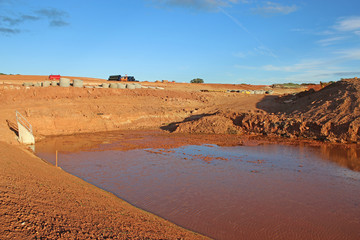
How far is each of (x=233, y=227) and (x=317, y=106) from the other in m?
15.1

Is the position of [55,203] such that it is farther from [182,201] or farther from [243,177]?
[243,177]

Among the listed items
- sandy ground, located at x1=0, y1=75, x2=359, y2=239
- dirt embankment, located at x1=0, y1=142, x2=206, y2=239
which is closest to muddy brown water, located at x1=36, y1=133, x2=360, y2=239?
sandy ground, located at x1=0, y1=75, x2=359, y2=239

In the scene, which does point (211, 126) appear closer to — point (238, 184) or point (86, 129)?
point (86, 129)

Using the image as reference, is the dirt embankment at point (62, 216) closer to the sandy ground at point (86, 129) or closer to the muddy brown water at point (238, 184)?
the sandy ground at point (86, 129)

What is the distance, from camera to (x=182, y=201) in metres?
6.94

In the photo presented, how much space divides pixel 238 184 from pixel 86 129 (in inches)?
578

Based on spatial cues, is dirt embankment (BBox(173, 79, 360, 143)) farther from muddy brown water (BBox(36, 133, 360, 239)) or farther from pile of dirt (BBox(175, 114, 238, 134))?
muddy brown water (BBox(36, 133, 360, 239))

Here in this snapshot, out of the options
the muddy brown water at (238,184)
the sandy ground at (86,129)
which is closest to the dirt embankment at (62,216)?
the sandy ground at (86,129)

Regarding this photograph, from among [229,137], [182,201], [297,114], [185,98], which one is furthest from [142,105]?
[182,201]

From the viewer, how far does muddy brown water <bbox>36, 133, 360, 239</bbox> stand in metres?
5.66

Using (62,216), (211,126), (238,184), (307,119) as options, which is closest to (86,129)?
(211,126)

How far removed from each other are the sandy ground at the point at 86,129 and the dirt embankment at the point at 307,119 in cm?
9

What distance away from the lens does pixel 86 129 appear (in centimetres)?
2006

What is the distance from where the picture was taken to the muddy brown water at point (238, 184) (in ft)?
18.6
